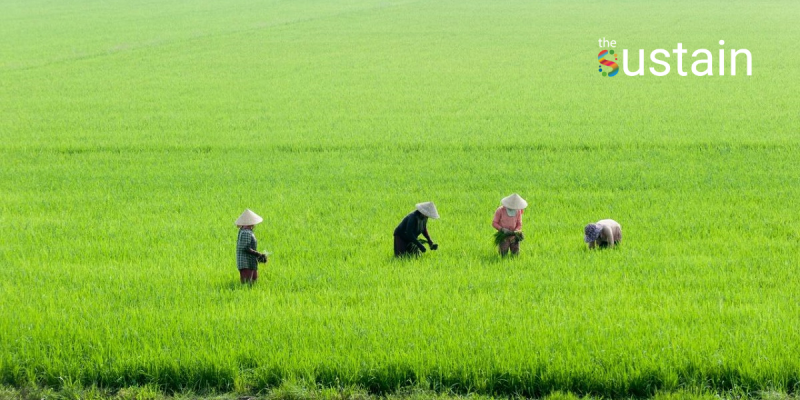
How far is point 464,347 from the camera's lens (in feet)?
20.3

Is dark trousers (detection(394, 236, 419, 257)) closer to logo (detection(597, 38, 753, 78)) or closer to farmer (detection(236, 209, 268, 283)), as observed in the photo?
farmer (detection(236, 209, 268, 283))

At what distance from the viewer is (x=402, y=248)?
332 inches

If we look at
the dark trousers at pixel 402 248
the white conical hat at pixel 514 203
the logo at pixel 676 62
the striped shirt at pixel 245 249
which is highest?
the logo at pixel 676 62

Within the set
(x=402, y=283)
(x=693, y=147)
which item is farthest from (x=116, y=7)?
(x=402, y=283)

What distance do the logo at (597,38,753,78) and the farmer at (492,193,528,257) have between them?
18667 millimetres

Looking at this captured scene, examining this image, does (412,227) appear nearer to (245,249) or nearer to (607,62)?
(245,249)

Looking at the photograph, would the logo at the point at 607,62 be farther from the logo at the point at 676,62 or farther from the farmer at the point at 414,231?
the farmer at the point at 414,231

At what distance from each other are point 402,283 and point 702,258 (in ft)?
9.37

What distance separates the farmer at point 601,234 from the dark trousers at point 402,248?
67.1 inches

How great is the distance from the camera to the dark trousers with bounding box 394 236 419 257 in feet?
27.6

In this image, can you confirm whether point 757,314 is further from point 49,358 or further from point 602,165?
point 602,165

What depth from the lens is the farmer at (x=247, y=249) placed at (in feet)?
24.4

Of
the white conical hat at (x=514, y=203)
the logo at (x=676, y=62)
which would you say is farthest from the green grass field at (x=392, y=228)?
the logo at (x=676, y=62)

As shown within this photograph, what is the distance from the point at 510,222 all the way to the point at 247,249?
2.50m
